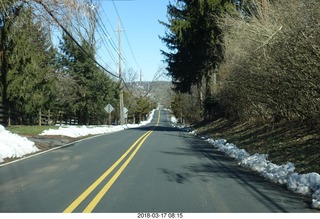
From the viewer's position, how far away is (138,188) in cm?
838

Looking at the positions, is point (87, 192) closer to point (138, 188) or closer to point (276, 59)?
point (138, 188)

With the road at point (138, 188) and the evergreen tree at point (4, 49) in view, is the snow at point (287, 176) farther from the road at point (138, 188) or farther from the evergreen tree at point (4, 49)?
the evergreen tree at point (4, 49)

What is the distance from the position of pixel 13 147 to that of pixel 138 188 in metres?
8.04

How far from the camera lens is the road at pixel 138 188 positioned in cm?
682

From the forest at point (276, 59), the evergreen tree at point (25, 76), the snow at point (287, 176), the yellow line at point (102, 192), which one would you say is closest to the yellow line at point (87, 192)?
the yellow line at point (102, 192)

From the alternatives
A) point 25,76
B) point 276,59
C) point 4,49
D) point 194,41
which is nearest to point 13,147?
point 276,59

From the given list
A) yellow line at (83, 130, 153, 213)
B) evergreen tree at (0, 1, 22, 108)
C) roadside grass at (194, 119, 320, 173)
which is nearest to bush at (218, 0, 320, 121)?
roadside grass at (194, 119, 320, 173)

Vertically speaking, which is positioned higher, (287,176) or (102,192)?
(287,176)

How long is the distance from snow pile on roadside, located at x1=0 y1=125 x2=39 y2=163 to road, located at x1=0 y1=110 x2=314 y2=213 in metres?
1.37

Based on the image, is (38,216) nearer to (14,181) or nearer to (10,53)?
(14,181)

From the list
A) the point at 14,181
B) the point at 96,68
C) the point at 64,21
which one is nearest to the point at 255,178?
the point at 14,181

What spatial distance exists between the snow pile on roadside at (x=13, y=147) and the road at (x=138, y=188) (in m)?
1.37

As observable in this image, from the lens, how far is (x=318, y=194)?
7.27m

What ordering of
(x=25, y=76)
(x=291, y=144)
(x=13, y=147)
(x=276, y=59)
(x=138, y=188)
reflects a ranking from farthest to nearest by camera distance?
(x=25, y=76), (x=13, y=147), (x=291, y=144), (x=276, y=59), (x=138, y=188)
